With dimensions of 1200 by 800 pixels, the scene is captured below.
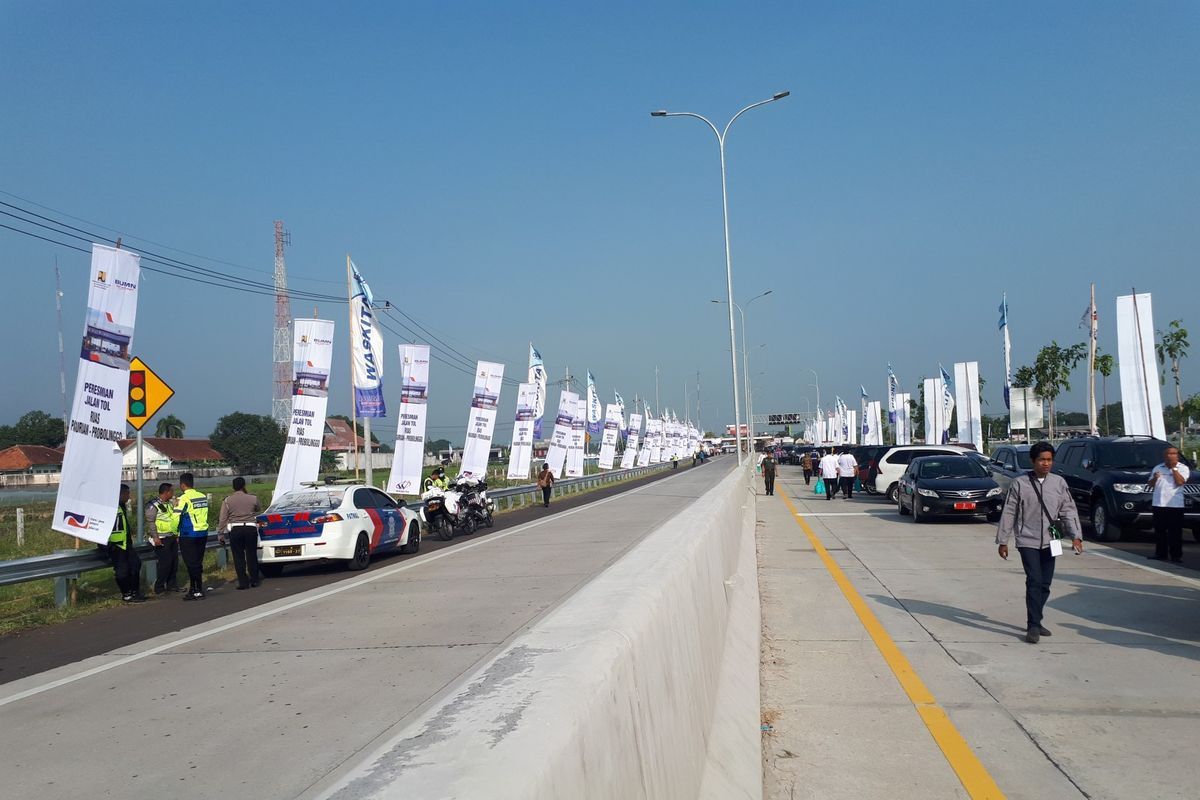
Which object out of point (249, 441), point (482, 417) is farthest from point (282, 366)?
point (482, 417)

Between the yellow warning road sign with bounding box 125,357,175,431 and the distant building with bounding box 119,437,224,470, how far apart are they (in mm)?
63203

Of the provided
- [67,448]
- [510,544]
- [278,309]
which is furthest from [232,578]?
[278,309]

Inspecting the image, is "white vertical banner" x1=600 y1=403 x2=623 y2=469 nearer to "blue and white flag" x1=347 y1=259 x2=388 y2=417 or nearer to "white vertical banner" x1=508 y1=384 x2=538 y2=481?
"white vertical banner" x1=508 y1=384 x2=538 y2=481

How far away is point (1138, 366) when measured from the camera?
85.9ft

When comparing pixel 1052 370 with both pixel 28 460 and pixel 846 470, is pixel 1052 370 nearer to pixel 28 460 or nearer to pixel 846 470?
pixel 846 470

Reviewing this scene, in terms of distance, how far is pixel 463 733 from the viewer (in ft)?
8.52

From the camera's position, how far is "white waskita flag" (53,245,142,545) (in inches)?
564

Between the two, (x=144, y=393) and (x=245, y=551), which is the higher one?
(x=144, y=393)

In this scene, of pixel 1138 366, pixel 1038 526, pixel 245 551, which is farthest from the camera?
pixel 1138 366

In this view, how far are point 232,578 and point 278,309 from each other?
68.9 metres

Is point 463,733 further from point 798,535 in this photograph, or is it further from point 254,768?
point 798,535

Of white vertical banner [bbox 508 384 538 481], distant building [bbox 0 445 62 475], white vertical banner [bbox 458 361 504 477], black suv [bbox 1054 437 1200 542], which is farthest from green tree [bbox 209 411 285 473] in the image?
black suv [bbox 1054 437 1200 542]

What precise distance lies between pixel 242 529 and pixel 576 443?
39.7m

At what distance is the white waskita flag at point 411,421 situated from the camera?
30828 millimetres
